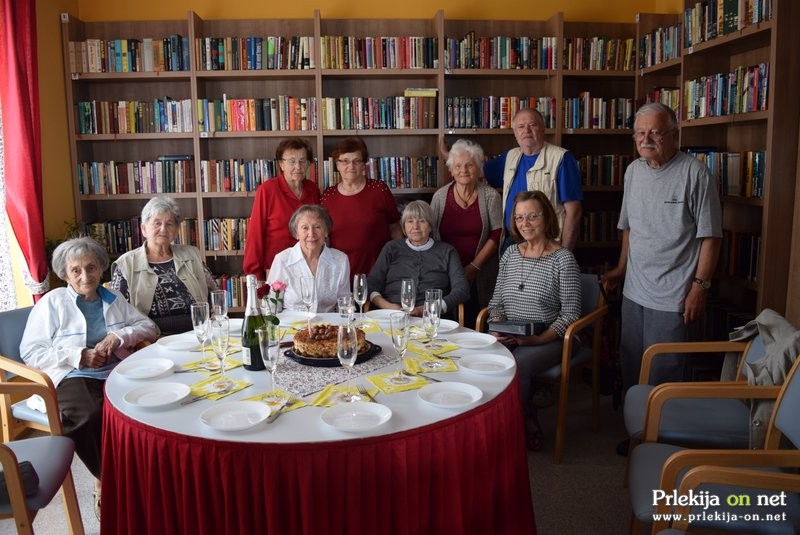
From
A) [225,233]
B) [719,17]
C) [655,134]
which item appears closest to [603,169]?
[719,17]

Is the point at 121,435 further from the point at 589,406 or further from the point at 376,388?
the point at 589,406

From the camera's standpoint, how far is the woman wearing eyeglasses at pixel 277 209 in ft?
12.9

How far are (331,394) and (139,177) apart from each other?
3461mm

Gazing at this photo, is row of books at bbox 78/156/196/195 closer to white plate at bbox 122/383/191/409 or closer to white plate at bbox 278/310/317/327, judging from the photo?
white plate at bbox 278/310/317/327

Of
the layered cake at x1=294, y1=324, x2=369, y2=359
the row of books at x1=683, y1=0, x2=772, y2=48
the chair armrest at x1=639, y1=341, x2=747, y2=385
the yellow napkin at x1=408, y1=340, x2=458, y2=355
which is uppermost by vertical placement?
the row of books at x1=683, y1=0, x2=772, y2=48

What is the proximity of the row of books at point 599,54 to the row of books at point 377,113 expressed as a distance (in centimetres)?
108

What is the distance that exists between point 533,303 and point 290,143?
1.74 meters

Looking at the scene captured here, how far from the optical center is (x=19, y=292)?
13.1 ft

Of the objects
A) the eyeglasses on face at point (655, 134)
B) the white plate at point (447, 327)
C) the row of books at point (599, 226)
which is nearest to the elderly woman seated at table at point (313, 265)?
the white plate at point (447, 327)

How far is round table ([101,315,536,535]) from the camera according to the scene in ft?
5.32

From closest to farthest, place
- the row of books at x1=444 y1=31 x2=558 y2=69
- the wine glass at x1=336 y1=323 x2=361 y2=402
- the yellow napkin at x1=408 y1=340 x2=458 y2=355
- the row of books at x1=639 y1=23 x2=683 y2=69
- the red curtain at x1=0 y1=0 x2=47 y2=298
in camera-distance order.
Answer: the wine glass at x1=336 y1=323 x2=361 y2=402 < the yellow napkin at x1=408 y1=340 x2=458 y2=355 < the red curtain at x1=0 y1=0 x2=47 y2=298 < the row of books at x1=639 y1=23 x2=683 y2=69 < the row of books at x1=444 y1=31 x2=558 y2=69

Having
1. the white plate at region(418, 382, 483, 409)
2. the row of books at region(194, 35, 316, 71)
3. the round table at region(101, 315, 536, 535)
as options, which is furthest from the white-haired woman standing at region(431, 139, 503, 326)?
the round table at region(101, 315, 536, 535)

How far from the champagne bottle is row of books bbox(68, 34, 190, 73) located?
2950 mm

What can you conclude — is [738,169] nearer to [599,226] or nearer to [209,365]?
[599,226]
